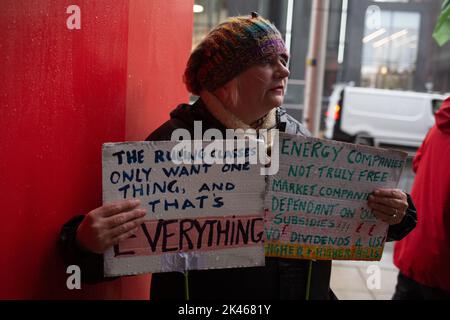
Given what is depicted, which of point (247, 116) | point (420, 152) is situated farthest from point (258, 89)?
point (420, 152)

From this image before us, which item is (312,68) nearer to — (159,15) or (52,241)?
(159,15)

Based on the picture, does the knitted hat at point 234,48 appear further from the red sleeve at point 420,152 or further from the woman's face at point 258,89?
the red sleeve at point 420,152

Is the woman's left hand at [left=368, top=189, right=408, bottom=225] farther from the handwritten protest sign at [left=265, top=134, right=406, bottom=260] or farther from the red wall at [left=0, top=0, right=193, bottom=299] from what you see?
the red wall at [left=0, top=0, right=193, bottom=299]

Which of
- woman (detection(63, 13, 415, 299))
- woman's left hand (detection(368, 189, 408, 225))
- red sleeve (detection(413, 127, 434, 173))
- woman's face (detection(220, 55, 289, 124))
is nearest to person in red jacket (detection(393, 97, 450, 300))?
red sleeve (detection(413, 127, 434, 173))

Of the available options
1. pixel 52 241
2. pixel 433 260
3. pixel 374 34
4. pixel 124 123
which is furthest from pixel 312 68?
pixel 374 34

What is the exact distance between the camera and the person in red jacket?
8.70ft

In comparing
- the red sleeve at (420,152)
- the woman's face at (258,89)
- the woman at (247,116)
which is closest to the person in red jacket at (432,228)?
the red sleeve at (420,152)

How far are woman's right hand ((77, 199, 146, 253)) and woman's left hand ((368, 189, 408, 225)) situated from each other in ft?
2.49

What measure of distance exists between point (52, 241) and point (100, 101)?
498 millimetres

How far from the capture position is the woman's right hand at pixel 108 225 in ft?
4.52

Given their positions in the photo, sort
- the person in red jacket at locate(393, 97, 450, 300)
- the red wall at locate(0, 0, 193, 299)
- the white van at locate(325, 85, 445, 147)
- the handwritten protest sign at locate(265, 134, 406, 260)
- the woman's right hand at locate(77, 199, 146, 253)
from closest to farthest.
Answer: the red wall at locate(0, 0, 193, 299), the woman's right hand at locate(77, 199, 146, 253), the handwritten protest sign at locate(265, 134, 406, 260), the person in red jacket at locate(393, 97, 450, 300), the white van at locate(325, 85, 445, 147)

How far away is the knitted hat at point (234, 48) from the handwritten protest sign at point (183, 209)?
1.07 feet

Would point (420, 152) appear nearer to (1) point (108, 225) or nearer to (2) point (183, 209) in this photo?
(2) point (183, 209)

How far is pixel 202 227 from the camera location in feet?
5.08
